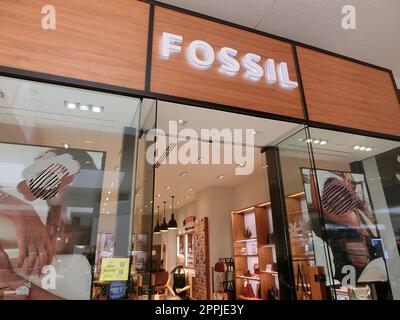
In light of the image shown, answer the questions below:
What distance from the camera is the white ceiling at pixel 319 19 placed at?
7.14 ft

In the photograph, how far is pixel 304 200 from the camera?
2527 millimetres

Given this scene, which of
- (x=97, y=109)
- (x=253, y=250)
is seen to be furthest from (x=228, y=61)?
(x=253, y=250)

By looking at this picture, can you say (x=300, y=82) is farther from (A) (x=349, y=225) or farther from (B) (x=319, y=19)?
(A) (x=349, y=225)

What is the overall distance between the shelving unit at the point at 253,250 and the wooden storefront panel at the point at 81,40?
419 centimetres

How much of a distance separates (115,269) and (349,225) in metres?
2.15

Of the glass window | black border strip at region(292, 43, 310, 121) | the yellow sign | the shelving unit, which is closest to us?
the yellow sign

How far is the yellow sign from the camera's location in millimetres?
1580

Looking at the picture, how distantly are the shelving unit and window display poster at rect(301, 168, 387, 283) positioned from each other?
249 cm

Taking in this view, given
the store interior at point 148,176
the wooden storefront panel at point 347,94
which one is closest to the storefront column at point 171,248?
the store interior at point 148,176

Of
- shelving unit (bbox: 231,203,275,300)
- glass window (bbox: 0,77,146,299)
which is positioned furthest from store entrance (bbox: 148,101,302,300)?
glass window (bbox: 0,77,146,299)

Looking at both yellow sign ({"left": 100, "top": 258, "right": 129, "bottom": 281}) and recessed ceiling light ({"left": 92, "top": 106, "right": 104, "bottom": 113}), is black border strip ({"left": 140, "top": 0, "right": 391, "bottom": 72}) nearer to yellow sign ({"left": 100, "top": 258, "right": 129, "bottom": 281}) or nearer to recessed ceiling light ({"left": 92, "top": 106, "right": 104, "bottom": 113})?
recessed ceiling light ({"left": 92, "top": 106, "right": 104, "bottom": 113})

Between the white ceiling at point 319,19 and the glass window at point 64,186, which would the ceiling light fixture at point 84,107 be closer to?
the glass window at point 64,186

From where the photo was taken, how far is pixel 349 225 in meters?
2.62
